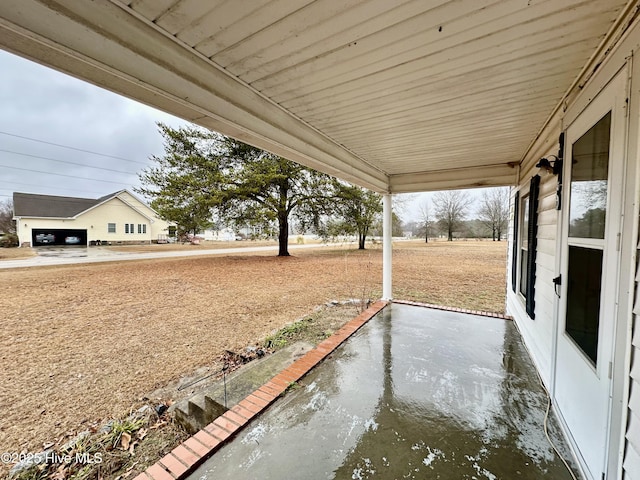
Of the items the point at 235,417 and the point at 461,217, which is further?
the point at 461,217

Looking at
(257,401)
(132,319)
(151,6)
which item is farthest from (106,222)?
(151,6)

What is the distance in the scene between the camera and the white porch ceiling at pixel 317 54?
1.11m

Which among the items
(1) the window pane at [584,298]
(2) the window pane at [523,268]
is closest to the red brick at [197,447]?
(1) the window pane at [584,298]

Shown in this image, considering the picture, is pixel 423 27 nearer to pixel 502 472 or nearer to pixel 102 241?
pixel 502 472

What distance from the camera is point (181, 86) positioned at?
1406mm

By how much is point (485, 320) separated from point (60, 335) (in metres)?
6.51

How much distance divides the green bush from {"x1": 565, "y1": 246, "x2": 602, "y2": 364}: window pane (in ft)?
96.6

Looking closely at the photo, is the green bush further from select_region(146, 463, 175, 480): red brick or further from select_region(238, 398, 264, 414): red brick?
select_region(146, 463, 175, 480): red brick

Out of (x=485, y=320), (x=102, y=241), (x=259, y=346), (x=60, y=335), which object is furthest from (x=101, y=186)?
(x=485, y=320)

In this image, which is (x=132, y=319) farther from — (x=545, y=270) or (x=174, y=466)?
(x=545, y=270)

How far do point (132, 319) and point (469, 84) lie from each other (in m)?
5.85

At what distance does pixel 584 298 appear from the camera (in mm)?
1584

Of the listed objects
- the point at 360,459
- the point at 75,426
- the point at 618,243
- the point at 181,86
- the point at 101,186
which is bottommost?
the point at 75,426

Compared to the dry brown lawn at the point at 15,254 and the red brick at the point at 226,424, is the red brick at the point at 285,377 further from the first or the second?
the dry brown lawn at the point at 15,254
